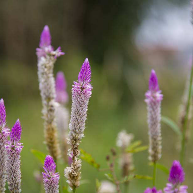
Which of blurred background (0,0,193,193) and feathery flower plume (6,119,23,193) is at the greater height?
blurred background (0,0,193,193)

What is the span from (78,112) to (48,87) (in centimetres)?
42

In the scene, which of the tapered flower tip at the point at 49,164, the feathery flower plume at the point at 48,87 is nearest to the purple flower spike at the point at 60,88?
the feathery flower plume at the point at 48,87

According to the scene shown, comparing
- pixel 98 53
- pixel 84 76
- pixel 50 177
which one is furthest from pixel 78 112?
pixel 98 53

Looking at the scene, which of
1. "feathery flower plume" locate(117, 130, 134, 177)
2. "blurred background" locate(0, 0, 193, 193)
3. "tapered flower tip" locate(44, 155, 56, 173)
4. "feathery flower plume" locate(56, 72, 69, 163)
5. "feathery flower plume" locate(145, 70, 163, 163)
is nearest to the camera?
"tapered flower tip" locate(44, 155, 56, 173)

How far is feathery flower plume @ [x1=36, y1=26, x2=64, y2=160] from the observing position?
135 cm

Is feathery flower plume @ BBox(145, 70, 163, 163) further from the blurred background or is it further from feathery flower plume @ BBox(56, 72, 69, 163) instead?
the blurred background

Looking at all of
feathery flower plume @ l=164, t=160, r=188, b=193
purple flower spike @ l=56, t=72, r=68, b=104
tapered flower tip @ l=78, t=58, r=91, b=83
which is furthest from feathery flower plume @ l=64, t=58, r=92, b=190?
purple flower spike @ l=56, t=72, r=68, b=104

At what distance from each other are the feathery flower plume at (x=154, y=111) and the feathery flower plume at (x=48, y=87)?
18.7 inches

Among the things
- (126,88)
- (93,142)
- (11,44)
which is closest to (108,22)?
(126,88)

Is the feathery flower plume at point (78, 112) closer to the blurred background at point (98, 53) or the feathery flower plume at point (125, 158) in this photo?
the feathery flower plume at point (125, 158)

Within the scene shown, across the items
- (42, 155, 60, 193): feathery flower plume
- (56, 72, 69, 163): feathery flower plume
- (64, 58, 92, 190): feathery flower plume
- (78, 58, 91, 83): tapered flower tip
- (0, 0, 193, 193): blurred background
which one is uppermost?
(0, 0, 193, 193): blurred background

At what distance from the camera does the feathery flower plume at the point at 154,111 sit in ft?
4.34

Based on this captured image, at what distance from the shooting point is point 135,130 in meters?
5.30

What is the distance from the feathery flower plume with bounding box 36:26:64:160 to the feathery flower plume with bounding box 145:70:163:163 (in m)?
0.47
